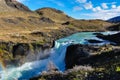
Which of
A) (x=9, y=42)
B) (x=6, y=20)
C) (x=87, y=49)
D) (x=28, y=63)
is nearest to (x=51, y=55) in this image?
(x=28, y=63)

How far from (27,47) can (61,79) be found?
62638 millimetres

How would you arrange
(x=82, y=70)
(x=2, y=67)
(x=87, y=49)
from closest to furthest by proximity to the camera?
(x=82, y=70) → (x=87, y=49) → (x=2, y=67)

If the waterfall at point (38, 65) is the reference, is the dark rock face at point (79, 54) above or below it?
above

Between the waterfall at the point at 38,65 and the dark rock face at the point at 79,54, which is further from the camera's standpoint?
the waterfall at the point at 38,65

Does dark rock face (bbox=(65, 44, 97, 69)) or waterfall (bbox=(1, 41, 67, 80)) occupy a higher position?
dark rock face (bbox=(65, 44, 97, 69))

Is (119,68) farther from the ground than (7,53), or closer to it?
farther from the ground

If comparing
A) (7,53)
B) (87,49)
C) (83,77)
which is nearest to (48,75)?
(83,77)

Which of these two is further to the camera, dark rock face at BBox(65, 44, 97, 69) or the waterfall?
the waterfall

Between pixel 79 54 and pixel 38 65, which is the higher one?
pixel 79 54

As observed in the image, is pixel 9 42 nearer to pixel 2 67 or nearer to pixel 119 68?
pixel 2 67

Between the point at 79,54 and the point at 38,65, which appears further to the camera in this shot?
the point at 38,65

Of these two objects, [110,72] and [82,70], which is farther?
[82,70]

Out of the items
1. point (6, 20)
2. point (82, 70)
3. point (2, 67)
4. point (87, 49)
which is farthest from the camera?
Result: point (6, 20)

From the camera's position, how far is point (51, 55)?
72.8 metres
